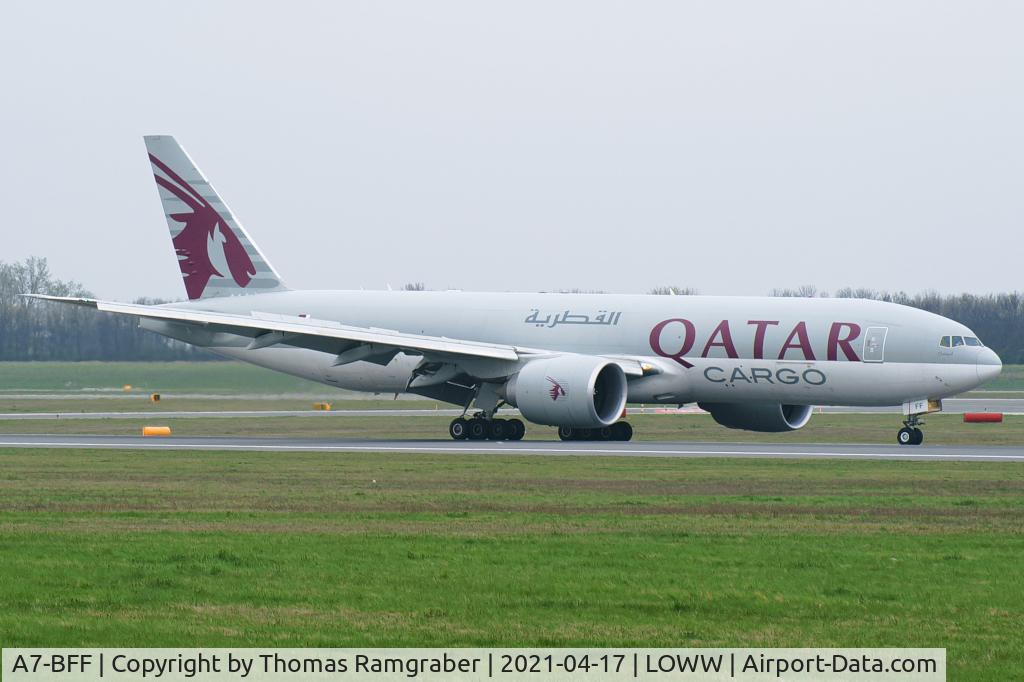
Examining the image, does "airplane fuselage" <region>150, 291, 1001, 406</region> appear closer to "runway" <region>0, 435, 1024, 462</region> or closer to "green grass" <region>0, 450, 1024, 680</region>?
"runway" <region>0, 435, 1024, 462</region>

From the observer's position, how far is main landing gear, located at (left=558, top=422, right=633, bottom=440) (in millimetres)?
42250

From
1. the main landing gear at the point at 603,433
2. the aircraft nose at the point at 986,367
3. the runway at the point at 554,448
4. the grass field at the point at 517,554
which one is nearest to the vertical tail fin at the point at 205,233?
the runway at the point at 554,448

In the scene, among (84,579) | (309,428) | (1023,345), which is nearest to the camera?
(84,579)

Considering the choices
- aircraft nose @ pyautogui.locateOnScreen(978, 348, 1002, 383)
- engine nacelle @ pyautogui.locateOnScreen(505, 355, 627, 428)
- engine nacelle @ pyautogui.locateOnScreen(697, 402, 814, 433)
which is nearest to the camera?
aircraft nose @ pyautogui.locateOnScreen(978, 348, 1002, 383)

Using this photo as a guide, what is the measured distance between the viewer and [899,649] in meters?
11.5

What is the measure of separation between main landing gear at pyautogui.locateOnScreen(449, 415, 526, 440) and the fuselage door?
30.8 ft

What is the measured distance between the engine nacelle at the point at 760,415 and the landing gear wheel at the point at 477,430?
601 cm

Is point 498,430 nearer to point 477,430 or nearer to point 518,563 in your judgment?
point 477,430

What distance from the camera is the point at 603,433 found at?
139 feet

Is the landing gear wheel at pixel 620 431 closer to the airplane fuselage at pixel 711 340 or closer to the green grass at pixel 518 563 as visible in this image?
the airplane fuselage at pixel 711 340

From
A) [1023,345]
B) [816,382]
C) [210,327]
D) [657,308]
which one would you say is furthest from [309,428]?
[1023,345]

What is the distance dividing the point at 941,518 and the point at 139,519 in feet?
34.6

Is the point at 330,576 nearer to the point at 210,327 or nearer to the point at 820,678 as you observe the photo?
the point at 820,678

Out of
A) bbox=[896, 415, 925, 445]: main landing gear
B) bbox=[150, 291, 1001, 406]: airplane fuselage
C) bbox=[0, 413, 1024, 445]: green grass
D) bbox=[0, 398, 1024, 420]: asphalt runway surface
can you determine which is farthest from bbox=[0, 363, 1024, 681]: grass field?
bbox=[0, 398, 1024, 420]: asphalt runway surface
